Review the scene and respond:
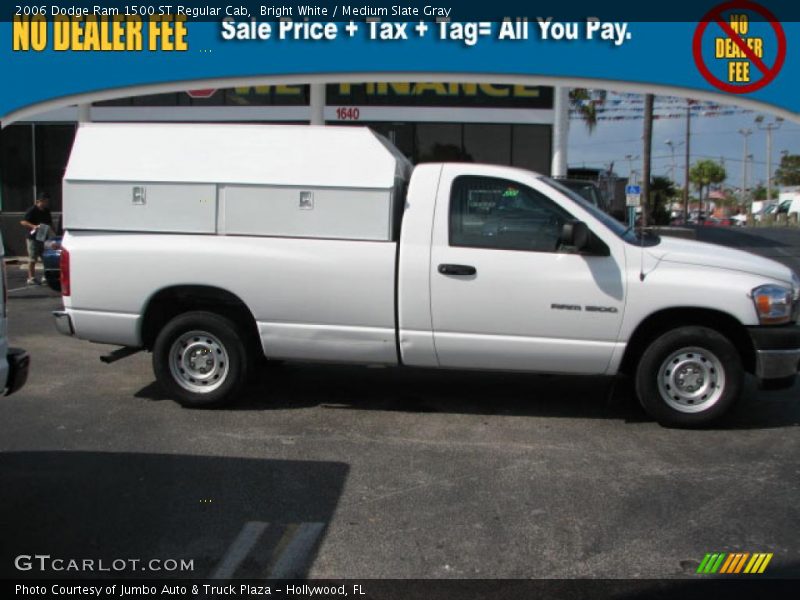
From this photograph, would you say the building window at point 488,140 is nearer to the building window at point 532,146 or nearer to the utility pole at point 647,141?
the building window at point 532,146

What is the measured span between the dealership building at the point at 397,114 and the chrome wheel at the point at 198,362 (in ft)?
46.8

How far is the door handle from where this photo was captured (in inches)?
225

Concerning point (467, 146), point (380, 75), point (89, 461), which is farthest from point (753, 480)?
point (467, 146)

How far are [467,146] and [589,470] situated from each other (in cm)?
1637

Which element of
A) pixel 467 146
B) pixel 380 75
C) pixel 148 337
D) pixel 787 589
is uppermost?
pixel 380 75

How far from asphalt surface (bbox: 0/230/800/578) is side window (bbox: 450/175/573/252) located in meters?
1.41

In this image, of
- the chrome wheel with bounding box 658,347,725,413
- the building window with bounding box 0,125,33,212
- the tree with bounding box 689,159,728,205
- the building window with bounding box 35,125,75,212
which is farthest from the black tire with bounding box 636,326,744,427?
the tree with bounding box 689,159,728,205

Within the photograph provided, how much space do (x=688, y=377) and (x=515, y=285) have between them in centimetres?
147

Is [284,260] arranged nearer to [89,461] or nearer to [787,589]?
[89,461]

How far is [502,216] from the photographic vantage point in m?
5.84

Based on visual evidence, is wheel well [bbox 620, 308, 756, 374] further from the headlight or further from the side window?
the side window

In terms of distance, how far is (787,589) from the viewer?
3389 millimetres

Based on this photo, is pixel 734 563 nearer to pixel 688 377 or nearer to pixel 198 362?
pixel 688 377

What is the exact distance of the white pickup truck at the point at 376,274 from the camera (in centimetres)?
562
